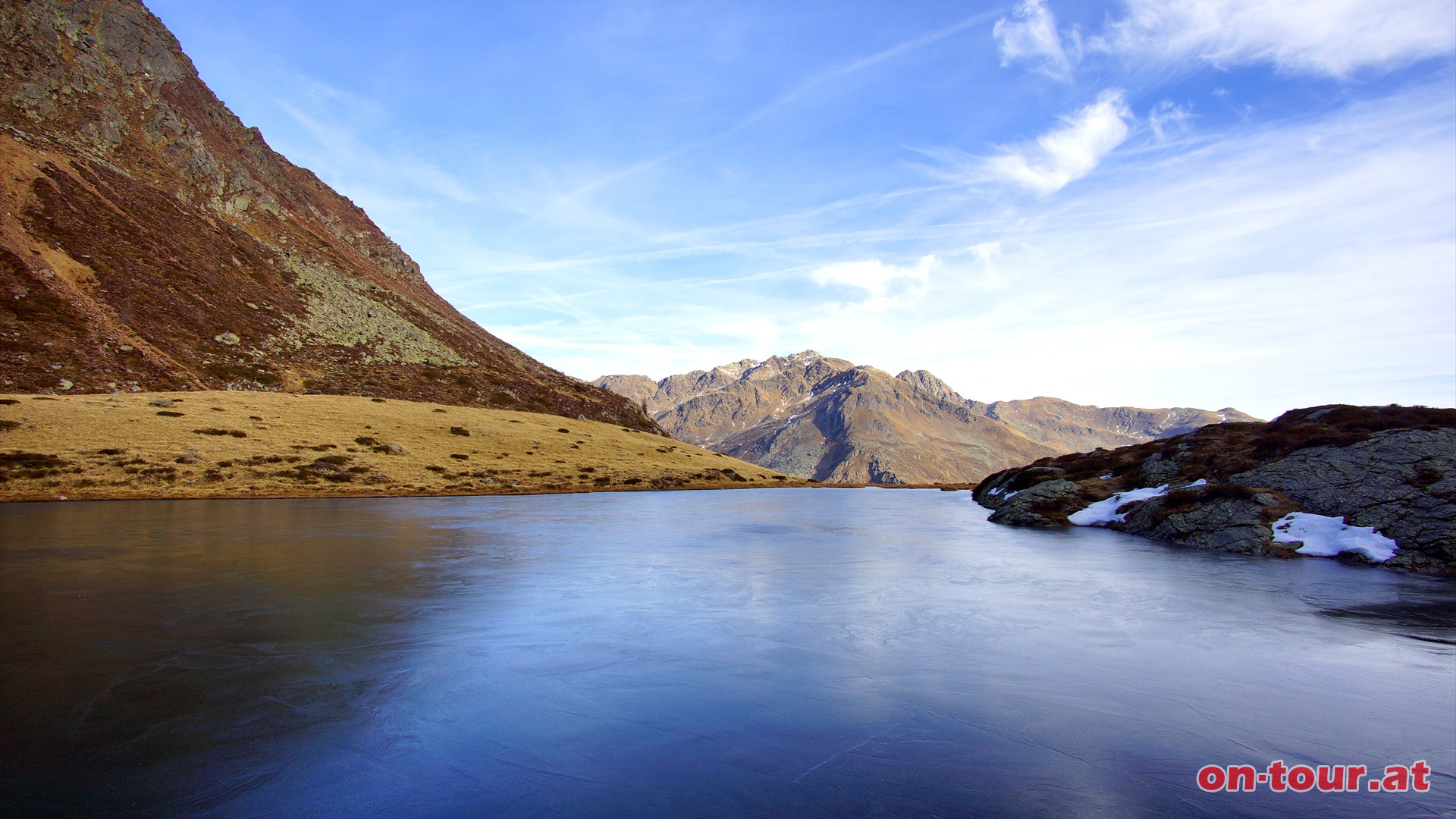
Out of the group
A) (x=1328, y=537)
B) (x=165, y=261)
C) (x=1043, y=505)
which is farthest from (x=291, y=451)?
(x=1328, y=537)

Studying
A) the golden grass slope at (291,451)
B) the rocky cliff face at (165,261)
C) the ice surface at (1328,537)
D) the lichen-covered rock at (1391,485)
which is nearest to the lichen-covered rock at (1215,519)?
the ice surface at (1328,537)

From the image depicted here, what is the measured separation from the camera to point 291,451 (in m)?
55.0

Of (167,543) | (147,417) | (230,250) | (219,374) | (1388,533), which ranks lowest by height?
(167,543)

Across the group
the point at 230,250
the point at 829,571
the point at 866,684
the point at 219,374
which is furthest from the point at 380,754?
the point at 230,250

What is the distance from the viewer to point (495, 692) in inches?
374

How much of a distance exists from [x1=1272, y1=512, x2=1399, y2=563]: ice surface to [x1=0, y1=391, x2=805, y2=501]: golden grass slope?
54.9 metres

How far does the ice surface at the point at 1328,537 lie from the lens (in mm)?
23436

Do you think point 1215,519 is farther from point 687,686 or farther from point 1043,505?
point 687,686

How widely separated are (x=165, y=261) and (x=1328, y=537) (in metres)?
120

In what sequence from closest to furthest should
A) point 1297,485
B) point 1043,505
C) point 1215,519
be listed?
point 1297,485 → point 1215,519 → point 1043,505

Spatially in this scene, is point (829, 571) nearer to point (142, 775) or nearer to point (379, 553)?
point (379, 553)

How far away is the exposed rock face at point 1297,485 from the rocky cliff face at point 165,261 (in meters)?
89.5

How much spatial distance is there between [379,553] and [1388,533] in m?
37.3

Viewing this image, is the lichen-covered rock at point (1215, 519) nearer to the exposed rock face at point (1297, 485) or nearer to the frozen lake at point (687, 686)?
the exposed rock face at point (1297, 485)
